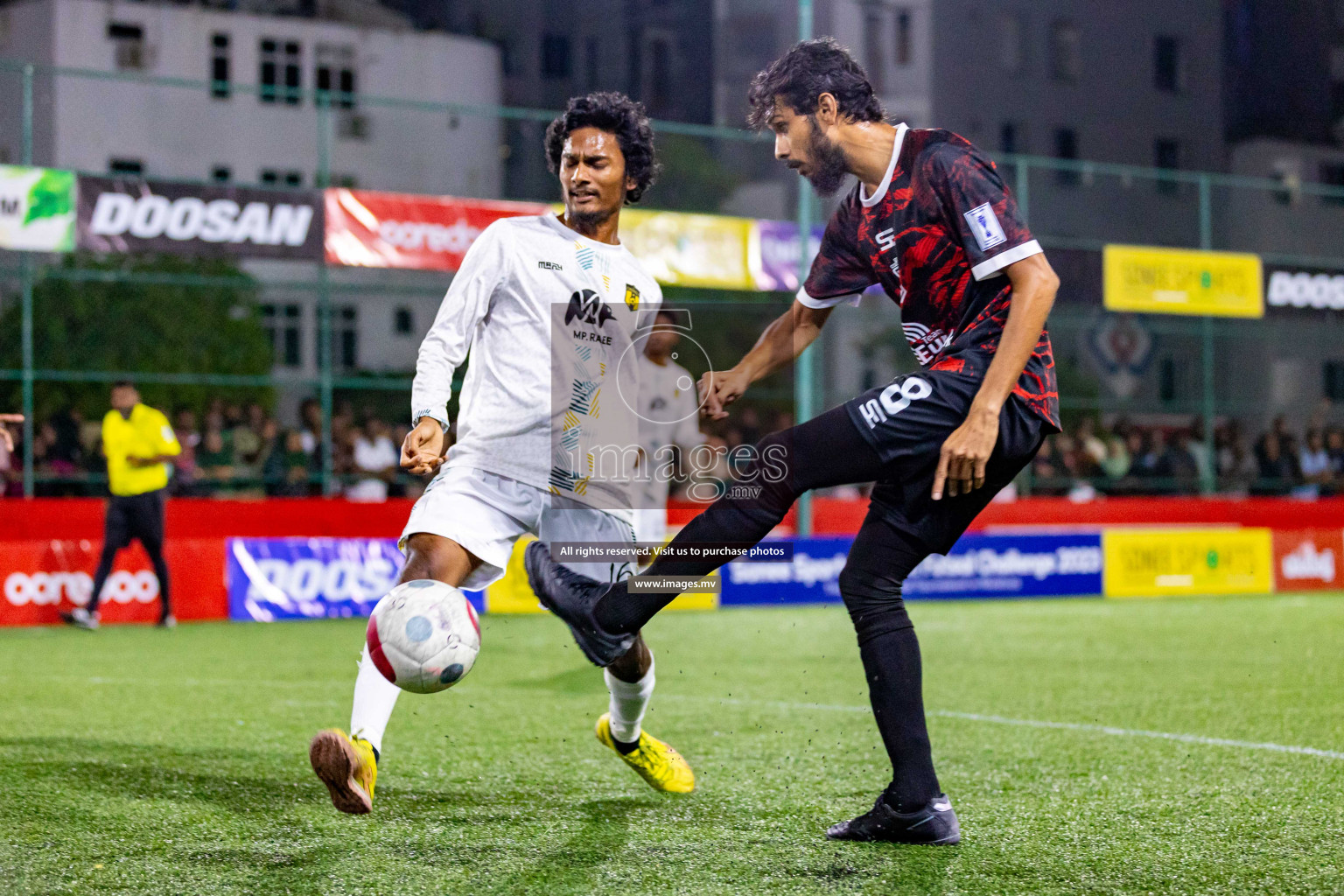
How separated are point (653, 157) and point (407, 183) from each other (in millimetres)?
33814

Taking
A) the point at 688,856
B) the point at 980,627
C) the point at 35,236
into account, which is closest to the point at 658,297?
the point at 688,856

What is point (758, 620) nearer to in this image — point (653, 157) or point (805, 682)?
point (805, 682)

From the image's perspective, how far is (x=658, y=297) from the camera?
4.82 metres

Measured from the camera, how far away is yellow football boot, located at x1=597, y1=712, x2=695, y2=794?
479 centimetres

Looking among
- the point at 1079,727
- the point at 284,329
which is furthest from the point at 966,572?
the point at 284,329

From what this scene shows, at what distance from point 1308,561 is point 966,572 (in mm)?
4453

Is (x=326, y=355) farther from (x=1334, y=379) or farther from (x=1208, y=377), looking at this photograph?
(x=1334, y=379)

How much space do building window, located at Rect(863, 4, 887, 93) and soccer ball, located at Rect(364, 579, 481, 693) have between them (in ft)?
140

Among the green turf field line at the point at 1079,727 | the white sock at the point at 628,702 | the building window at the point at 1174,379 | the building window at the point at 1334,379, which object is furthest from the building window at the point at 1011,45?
the white sock at the point at 628,702

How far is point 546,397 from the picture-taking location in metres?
4.40

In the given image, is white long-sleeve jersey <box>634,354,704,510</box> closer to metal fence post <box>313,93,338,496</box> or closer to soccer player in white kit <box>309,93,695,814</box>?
soccer player in white kit <box>309,93,695,814</box>

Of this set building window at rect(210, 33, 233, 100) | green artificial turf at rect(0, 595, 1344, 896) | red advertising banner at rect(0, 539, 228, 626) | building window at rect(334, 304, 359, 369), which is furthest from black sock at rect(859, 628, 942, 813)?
building window at rect(210, 33, 233, 100)

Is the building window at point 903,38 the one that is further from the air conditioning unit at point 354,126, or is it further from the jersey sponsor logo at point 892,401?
the jersey sponsor logo at point 892,401

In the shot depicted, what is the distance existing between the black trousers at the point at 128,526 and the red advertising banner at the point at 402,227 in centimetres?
401
